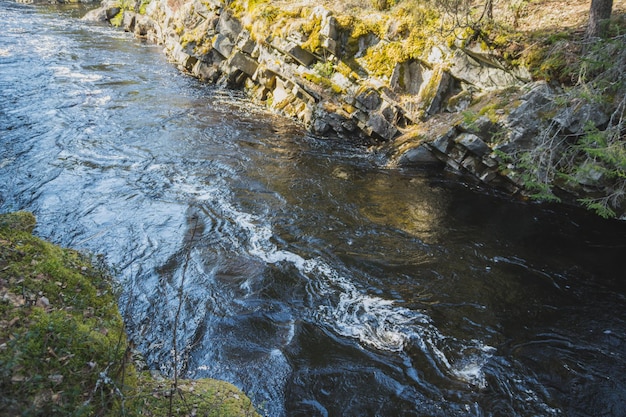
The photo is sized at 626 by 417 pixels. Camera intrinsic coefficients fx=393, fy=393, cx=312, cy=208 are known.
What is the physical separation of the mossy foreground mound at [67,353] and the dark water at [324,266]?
1389mm

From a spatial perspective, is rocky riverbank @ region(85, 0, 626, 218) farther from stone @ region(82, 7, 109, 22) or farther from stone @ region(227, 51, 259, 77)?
stone @ region(82, 7, 109, 22)

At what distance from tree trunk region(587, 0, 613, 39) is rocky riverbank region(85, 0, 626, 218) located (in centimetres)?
51

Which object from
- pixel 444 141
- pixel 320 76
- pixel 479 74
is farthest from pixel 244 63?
pixel 444 141

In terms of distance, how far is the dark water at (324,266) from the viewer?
5566 mm

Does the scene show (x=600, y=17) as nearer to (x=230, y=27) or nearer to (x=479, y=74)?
(x=479, y=74)

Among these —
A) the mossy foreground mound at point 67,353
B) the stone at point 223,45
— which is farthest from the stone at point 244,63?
the mossy foreground mound at point 67,353

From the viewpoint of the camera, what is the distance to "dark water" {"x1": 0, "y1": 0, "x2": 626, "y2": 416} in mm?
5566

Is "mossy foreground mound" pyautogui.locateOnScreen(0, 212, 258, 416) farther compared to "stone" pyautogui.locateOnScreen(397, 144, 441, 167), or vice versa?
"stone" pyautogui.locateOnScreen(397, 144, 441, 167)

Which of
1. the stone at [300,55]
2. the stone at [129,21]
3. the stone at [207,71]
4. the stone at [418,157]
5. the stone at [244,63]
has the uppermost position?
the stone at [129,21]

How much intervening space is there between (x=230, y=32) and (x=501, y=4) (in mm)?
12386

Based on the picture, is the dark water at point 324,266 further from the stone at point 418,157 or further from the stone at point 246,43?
the stone at point 246,43

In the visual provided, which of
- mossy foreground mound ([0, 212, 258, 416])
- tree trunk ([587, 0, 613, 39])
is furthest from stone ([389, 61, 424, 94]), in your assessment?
mossy foreground mound ([0, 212, 258, 416])

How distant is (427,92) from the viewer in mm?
13328

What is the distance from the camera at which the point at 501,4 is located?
13008mm
